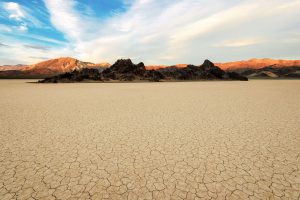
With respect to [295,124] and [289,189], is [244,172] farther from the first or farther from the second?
[295,124]

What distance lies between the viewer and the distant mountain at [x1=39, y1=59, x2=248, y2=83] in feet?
157

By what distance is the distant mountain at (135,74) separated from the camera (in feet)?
157

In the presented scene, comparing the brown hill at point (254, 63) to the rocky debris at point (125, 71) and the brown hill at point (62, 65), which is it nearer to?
the brown hill at point (62, 65)

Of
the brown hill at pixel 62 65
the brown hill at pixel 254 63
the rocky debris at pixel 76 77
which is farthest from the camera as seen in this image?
the brown hill at pixel 254 63

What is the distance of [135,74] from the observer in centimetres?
5359

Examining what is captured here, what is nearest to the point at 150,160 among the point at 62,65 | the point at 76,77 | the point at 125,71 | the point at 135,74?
the point at 76,77

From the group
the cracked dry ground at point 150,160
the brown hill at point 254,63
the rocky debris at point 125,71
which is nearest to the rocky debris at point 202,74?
the rocky debris at point 125,71

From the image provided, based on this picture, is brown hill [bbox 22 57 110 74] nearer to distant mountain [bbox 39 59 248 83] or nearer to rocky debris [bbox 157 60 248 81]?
distant mountain [bbox 39 59 248 83]

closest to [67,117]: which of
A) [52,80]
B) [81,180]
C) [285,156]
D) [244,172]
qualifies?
[81,180]

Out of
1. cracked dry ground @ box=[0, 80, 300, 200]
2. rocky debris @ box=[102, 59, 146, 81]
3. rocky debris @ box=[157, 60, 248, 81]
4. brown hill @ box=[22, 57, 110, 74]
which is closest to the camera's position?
cracked dry ground @ box=[0, 80, 300, 200]

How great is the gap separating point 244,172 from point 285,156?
4.42 ft

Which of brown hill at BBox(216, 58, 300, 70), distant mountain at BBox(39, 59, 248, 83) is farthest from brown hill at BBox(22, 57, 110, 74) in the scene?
brown hill at BBox(216, 58, 300, 70)

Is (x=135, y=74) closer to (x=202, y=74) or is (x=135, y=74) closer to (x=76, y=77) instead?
(x=76, y=77)

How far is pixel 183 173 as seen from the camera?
11.8ft
